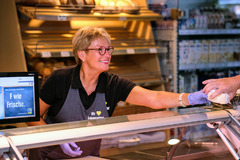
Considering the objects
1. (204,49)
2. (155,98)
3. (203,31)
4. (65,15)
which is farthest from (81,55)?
(204,49)

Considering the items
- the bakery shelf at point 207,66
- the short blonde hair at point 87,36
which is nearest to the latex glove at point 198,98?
the short blonde hair at point 87,36

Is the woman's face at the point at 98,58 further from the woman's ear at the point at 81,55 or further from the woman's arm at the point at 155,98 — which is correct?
the woman's arm at the point at 155,98

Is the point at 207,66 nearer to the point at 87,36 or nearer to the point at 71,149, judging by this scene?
the point at 87,36

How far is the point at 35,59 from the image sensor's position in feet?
12.7

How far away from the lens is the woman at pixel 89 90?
86.7 inches

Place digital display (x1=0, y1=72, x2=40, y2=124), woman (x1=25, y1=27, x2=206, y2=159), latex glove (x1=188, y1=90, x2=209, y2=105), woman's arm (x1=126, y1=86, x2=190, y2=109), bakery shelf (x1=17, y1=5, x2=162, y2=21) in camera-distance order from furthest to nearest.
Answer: bakery shelf (x1=17, y1=5, x2=162, y2=21) < woman (x1=25, y1=27, x2=206, y2=159) < woman's arm (x1=126, y1=86, x2=190, y2=109) < latex glove (x1=188, y1=90, x2=209, y2=105) < digital display (x1=0, y1=72, x2=40, y2=124)

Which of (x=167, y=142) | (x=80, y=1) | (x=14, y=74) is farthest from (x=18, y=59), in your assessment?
(x=167, y=142)

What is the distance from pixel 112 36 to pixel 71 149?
2889 mm

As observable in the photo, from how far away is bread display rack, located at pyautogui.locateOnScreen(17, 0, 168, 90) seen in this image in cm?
358

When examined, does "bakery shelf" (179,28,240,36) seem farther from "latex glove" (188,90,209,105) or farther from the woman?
"latex glove" (188,90,209,105)

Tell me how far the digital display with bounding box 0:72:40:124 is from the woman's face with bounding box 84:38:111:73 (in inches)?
28.2

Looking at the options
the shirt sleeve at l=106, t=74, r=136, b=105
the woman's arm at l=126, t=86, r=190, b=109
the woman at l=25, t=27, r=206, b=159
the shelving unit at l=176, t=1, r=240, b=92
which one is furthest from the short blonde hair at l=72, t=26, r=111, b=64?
the shelving unit at l=176, t=1, r=240, b=92

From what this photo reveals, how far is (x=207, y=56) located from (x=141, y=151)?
3.28 meters

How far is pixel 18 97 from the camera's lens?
1.58 meters
